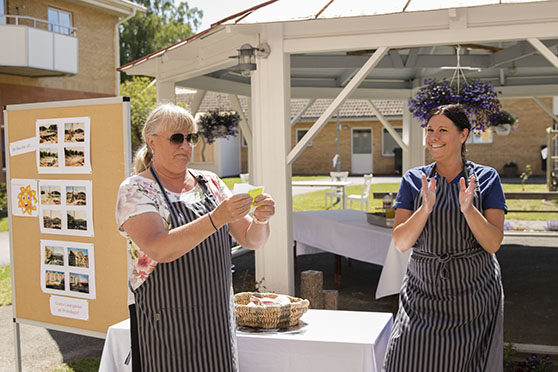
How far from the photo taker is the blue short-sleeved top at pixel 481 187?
278cm

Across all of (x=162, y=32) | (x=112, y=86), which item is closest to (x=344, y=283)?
(x=112, y=86)

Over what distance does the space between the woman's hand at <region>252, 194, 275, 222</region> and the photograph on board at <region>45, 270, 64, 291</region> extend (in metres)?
2.04

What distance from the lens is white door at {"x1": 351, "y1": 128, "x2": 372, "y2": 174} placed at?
3139 cm

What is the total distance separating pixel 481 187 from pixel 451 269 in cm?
40

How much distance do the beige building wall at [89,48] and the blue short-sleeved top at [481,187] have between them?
60.0ft

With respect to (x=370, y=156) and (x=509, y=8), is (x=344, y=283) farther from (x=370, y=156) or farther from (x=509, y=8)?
(x=370, y=156)

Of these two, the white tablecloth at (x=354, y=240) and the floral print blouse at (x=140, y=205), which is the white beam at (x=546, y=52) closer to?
the white tablecloth at (x=354, y=240)

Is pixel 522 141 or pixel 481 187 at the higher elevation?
pixel 522 141

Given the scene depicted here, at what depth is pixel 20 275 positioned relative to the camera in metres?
4.18

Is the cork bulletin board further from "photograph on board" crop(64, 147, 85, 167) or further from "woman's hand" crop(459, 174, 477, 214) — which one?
"woman's hand" crop(459, 174, 477, 214)

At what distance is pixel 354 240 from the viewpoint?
680 centimetres

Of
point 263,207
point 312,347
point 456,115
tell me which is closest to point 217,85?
point 312,347

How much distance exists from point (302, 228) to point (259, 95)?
314 centimetres

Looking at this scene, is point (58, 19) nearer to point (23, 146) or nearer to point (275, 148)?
point (275, 148)
